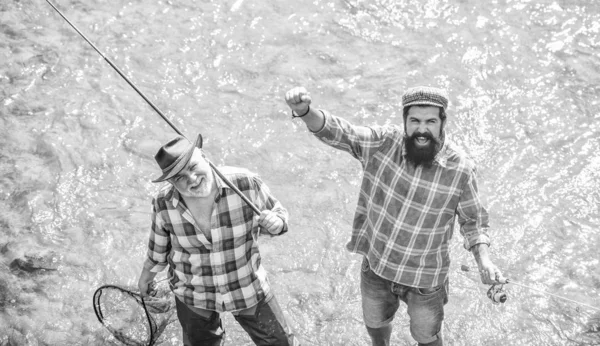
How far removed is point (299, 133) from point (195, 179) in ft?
10.9

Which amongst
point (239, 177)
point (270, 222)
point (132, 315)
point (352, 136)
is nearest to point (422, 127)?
point (352, 136)

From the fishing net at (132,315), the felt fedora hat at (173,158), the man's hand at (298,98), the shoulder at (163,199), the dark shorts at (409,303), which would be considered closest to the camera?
the man's hand at (298,98)

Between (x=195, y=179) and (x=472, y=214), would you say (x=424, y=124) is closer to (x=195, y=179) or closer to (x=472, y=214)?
(x=472, y=214)

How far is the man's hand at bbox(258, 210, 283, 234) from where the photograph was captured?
3.50 meters

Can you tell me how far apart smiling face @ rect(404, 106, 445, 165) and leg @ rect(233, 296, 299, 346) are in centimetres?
131

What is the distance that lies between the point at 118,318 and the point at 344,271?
187 centimetres

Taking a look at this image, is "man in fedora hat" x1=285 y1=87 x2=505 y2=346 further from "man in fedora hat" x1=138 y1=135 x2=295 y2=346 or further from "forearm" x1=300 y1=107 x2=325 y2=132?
"man in fedora hat" x1=138 y1=135 x2=295 y2=346

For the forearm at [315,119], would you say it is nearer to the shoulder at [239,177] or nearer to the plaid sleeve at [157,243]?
the shoulder at [239,177]

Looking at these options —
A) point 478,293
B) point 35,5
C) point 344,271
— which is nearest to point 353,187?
point 344,271

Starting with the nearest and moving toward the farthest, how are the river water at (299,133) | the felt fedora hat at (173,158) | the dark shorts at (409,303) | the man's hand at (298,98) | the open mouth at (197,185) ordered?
the man's hand at (298,98)
the felt fedora hat at (173,158)
the open mouth at (197,185)
the dark shorts at (409,303)
the river water at (299,133)

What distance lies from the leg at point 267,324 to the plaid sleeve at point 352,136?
3.60 feet

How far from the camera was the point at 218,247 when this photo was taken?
3.68 metres

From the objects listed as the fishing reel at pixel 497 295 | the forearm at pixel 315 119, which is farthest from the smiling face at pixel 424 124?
the fishing reel at pixel 497 295

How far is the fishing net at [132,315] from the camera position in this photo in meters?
4.72
